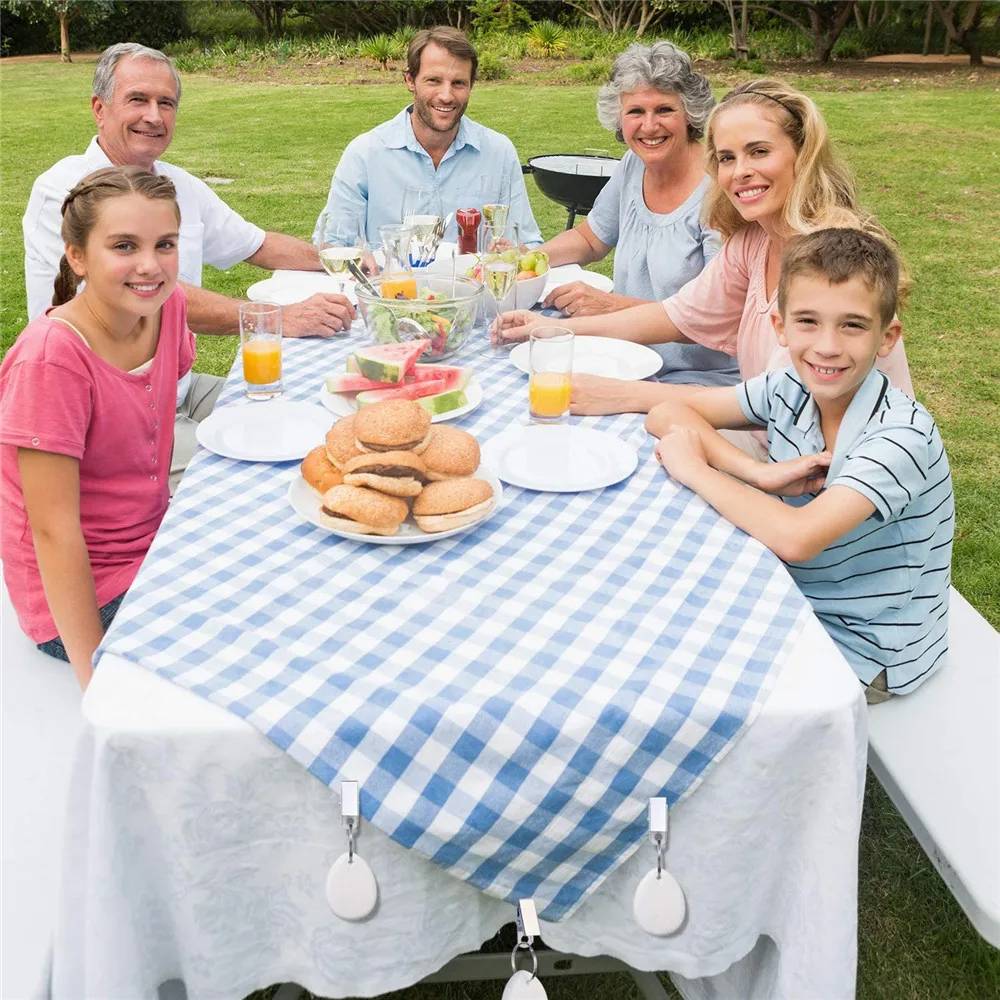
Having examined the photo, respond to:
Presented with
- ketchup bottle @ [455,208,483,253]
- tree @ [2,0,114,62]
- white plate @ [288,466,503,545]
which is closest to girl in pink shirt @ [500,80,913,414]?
ketchup bottle @ [455,208,483,253]

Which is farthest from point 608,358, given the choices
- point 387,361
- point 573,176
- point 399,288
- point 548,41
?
point 548,41

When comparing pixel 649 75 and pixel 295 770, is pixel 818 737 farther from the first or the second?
pixel 649 75

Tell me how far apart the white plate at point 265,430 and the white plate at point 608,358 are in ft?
2.12

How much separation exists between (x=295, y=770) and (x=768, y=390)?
147 centimetres

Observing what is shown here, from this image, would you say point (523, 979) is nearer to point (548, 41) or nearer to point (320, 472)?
point (320, 472)

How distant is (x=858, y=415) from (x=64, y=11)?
23.7 meters

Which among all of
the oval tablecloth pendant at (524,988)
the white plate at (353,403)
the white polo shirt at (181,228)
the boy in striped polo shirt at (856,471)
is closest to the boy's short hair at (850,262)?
the boy in striped polo shirt at (856,471)

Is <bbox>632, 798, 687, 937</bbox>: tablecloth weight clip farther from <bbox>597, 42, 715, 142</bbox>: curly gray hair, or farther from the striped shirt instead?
<bbox>597, 42, 715, 142</bbox>: curly gray hair

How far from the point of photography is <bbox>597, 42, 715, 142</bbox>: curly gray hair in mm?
3436

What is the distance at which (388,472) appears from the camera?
1778mm

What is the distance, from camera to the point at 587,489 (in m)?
1.97

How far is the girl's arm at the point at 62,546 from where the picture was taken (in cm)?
198

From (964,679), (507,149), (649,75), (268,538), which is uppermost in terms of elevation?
(649,75)

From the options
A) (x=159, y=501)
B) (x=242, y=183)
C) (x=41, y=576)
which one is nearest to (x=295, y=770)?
(x=41, y=576)
